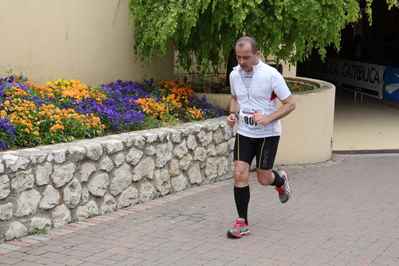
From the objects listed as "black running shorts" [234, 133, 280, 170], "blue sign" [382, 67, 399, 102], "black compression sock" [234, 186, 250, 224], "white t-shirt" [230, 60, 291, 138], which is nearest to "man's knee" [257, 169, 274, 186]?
"black running shorts" [234, 133, 280, 170]

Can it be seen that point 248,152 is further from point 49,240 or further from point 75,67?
point 75,67

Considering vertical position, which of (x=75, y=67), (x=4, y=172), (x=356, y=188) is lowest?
(x=356, y=188)

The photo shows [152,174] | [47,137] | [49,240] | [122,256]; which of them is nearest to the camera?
[122,256]

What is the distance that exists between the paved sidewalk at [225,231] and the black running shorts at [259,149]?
71 cm

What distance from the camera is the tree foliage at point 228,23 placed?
742 cm

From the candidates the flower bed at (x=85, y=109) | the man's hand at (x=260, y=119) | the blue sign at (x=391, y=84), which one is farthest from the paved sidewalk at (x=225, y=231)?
the blue sign at (x=391, y=84)

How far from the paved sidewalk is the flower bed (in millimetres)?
1002

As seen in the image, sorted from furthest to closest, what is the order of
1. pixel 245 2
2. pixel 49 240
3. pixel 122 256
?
pixel 245 2
pixel 49 240
pixel 122 256

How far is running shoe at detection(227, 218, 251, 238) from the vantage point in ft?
16.8

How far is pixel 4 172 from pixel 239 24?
3877mm

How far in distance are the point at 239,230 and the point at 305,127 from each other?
408 centimetres

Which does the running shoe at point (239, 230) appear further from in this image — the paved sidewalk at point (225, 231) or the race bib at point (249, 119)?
the race bib at point (249, 119)

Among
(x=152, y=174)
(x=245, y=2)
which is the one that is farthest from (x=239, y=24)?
(x=152, y=174)

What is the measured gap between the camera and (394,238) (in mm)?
5270
